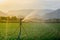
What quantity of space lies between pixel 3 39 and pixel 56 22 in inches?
29.0

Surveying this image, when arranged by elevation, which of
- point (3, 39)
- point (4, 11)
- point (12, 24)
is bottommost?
point (3, 39)

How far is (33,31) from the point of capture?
6.35ft

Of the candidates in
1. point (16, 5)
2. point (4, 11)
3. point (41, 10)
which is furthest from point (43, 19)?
point (4, 11)

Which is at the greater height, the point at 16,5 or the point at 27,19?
the point at 16,5

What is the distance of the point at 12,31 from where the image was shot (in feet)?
6.38

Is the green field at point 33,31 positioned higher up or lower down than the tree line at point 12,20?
lower down

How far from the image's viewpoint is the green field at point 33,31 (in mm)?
1928

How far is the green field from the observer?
1.93 metres

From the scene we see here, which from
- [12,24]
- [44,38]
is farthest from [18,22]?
[44,38]

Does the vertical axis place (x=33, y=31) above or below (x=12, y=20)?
below

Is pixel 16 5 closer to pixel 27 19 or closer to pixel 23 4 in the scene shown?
pixel 23 4

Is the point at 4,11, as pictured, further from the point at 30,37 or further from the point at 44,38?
the point at 44,38

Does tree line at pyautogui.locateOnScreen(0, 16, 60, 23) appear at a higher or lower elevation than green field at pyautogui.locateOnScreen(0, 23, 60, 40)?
higher

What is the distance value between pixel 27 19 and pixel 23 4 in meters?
0.21
